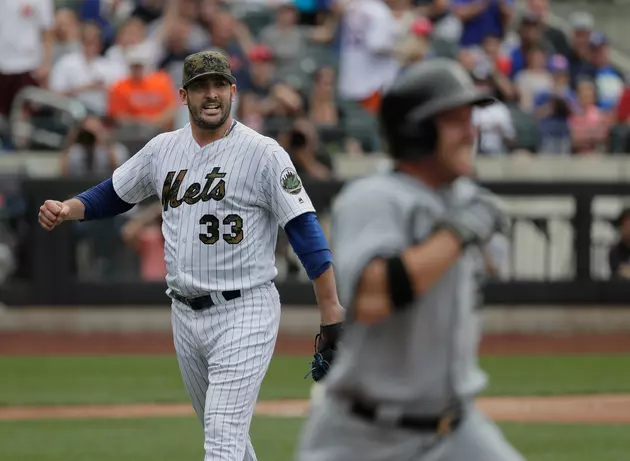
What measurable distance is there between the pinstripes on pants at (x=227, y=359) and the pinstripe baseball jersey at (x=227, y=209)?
92mm

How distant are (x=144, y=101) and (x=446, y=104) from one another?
442 inches

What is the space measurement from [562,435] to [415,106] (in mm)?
5987

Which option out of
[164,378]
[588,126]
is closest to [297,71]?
[588,126]

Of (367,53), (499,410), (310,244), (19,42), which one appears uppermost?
(19,42)

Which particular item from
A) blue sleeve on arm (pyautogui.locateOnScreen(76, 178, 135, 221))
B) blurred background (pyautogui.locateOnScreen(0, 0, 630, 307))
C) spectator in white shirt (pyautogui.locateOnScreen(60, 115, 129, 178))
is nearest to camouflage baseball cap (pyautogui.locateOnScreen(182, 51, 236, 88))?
blue sleeve on arm (pyautogui.locateOnScreen(76, 178, 135, 221))

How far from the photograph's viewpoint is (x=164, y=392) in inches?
445

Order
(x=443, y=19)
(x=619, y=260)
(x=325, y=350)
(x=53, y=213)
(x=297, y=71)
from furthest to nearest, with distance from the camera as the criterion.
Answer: (x=443, y=19), (x=297, y=71), (x=619, y=260), (x=53, y=213), (x=325, y=350)

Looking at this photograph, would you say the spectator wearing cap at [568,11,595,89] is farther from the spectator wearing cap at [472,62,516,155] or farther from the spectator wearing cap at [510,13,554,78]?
the spectator wearing cap at [472,62,516,155]

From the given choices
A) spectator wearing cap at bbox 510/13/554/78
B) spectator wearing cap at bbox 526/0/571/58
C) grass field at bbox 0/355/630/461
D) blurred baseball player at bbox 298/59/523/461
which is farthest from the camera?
spectator wearing cap at bbox 526/0/571/58

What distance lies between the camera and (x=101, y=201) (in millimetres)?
6480

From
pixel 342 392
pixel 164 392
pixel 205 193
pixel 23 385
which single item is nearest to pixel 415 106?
pixel 342 392

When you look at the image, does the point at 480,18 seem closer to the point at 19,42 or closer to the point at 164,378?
the point at 19,42

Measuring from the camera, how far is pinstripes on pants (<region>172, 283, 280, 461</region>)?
5602 mm

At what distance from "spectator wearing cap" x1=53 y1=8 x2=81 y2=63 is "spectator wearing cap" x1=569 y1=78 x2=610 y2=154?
19.0ft
